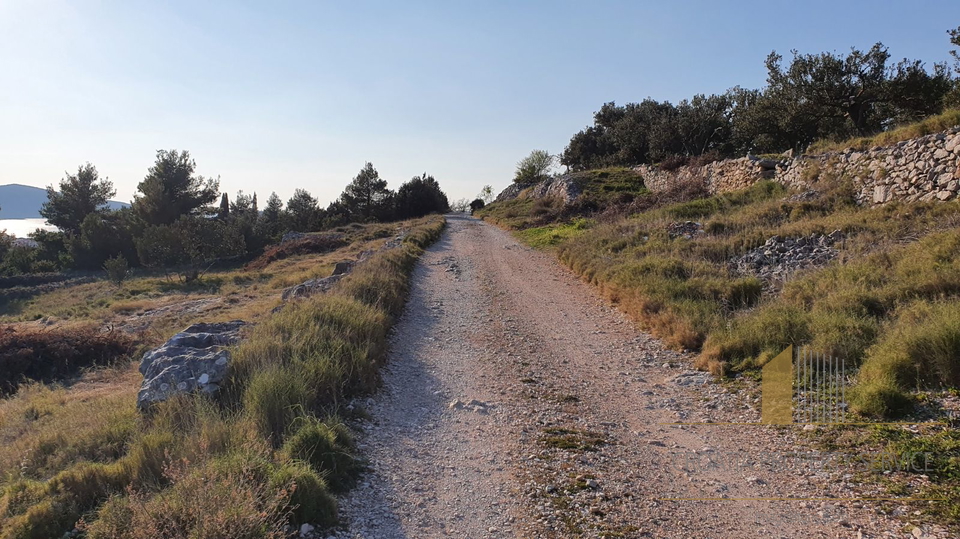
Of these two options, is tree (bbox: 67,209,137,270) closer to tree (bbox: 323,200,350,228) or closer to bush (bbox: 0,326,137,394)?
tree (bbox: 323,200,350,228)

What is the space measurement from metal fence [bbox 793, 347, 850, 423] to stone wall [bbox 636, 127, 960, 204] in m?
7.79

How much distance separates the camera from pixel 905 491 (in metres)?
4.05

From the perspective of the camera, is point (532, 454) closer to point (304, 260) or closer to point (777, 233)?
point (777, 233)

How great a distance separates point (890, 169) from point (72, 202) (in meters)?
62.5

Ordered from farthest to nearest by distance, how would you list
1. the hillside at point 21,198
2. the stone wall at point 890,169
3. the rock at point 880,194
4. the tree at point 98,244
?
1. the hillside at point 21,198
2. the tree at point 98,244
3. the rock at point 880,194
4. the stone wall at point 890,169

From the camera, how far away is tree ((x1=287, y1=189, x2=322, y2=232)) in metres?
58.6

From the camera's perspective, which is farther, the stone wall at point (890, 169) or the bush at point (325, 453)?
the stone wall at point (890, 169)

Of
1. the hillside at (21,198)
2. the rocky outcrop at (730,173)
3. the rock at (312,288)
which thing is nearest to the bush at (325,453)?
the rock at (312,288)

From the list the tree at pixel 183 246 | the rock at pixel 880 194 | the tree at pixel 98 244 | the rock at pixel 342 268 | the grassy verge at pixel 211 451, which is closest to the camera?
the grassy verge at pixel 211 451

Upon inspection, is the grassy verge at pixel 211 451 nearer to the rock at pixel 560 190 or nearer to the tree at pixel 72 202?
the rock at pixel 560 190

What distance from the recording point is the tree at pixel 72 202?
5106 centimetres

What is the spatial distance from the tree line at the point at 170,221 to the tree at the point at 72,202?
0.26ft

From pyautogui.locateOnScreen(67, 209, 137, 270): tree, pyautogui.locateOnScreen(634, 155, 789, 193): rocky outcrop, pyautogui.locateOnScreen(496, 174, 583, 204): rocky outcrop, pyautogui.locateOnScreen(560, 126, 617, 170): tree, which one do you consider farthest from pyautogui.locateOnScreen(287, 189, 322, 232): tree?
pyautogui.locateOnScreen(634, 155, 789, 193): rocky outcrop

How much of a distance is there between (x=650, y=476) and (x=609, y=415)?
1423 mm
